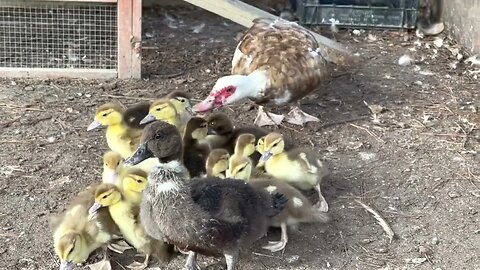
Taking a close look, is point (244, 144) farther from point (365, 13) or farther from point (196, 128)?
point (365, 13)

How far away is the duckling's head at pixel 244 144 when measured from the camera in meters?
4.16

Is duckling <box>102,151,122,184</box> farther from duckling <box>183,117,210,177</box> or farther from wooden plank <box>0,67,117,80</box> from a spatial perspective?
wooden plank <box>0,67,117,80</box>

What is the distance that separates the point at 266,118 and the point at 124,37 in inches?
49.3

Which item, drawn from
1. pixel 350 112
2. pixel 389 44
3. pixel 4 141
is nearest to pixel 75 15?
pixel 4 141

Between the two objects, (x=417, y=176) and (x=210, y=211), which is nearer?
(x=210, y=211)

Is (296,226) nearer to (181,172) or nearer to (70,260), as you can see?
(181,172)

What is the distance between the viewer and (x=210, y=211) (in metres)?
3.44

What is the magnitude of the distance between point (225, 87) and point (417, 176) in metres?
1.28

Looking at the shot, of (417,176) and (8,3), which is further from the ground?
(8,3)

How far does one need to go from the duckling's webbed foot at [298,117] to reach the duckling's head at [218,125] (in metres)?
0.92

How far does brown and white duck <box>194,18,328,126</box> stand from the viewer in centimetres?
489

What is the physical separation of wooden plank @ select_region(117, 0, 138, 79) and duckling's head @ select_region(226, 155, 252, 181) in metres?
2.05

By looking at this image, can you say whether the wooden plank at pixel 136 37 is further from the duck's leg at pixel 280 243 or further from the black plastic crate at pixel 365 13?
the duck's leg at pixel 280 243

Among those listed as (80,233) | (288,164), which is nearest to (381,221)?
(288,164)
